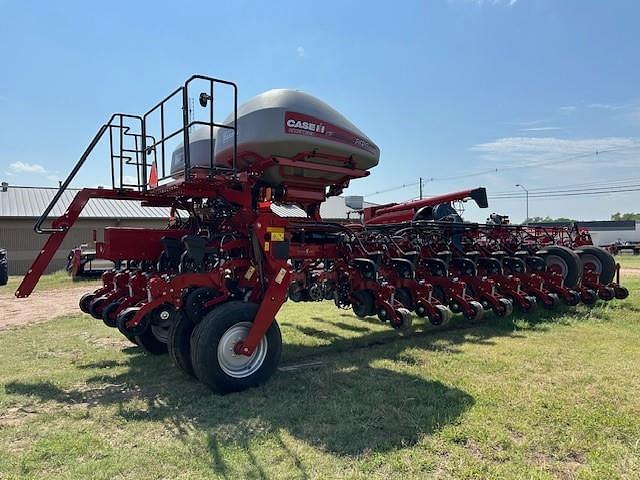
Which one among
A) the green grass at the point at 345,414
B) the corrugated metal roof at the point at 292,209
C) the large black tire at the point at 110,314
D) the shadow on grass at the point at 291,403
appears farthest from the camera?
the corrugated metal roof at the point at 292,209

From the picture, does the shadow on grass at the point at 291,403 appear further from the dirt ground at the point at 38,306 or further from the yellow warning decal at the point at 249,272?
the dirt ground at the point at 38,306

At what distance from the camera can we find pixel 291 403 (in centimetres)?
481

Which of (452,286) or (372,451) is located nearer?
(372,451)

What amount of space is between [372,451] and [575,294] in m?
7.41

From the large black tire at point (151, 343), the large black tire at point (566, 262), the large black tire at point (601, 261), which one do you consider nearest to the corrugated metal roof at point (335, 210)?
the large black tire at point (601, 261)

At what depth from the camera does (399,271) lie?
7.77 metres

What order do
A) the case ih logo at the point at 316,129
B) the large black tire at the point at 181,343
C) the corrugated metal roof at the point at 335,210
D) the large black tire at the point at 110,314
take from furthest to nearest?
1. the corrugated metal roof at the point at 335,210
2. the large black tire at the point at 110,314
3. the case ih logo at the point at 316,129
4. the large black tire at the point at 181,343

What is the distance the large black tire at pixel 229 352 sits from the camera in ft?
16.4

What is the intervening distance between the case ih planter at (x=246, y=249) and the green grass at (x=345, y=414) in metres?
0.55

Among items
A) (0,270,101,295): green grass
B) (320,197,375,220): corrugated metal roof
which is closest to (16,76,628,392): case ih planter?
(0,270,101,295): green grass

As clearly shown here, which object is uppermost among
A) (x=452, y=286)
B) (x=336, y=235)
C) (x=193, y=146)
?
(x=193, y=146)

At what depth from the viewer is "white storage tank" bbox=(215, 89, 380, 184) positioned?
5.77 metres

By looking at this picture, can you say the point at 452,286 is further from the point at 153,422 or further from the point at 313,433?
the point at 153,422

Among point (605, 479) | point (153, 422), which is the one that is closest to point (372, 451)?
point (605, 479)
